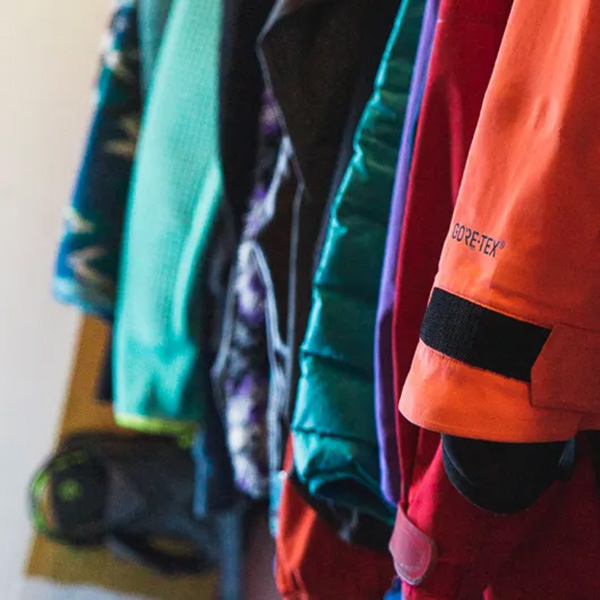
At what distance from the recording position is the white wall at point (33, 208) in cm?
140

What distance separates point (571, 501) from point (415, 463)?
0.12m

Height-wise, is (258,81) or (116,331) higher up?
(258,81)

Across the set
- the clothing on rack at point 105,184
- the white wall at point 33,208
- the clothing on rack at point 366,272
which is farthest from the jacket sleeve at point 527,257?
the white wall at point 33,208

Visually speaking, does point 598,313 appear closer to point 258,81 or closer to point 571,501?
point 571,501

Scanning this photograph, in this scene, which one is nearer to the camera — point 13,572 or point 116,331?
point 116,331

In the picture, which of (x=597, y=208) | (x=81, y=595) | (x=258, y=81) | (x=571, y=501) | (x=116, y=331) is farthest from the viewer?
(x=81, y=595)

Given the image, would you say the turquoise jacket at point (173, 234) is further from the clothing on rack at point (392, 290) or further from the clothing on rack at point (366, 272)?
the clothing on rack at point (392, 290)

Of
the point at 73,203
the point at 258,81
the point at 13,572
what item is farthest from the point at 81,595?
the point at 258,81

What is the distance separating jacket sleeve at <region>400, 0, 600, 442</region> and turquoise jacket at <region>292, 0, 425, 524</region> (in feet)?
0.59

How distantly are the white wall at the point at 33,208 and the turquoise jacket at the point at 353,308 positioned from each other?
3.25 feet

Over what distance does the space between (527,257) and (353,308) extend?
25 cm

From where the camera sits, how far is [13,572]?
1.46 m

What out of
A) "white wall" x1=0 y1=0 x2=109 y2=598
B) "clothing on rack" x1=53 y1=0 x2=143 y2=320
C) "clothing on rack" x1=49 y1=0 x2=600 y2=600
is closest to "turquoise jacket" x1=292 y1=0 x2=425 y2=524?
"clothing on rack" x1=49 y1=0 x2=600 y2=600

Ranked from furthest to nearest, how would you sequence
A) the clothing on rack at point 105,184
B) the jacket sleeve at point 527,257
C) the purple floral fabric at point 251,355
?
the clothing on rack at point 105,184 → the purple floral fabric at point 251,355 → the jacket sleeve at point 527,257
